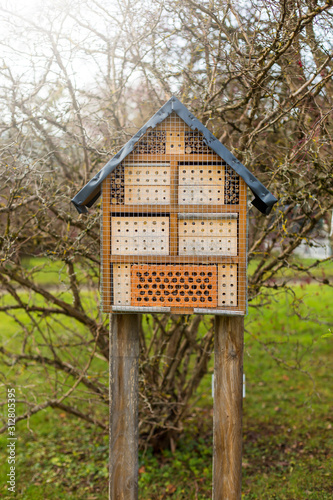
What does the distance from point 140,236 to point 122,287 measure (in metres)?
0.33

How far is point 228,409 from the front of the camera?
9.86 feet

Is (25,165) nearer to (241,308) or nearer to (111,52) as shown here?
(111,52)

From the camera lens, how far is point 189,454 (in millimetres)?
4926

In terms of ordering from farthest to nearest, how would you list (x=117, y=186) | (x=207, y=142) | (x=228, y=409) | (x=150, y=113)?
(x=150, y=113) < (x=228, y=409) < (x=117, y=186) < (x=207, y=142)

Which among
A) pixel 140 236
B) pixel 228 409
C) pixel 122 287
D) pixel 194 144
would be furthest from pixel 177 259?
pixel 228 409

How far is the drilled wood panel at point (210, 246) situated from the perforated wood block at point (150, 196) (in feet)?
0.94

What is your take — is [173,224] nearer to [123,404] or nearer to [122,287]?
[122,287]

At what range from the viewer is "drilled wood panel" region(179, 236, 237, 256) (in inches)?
105

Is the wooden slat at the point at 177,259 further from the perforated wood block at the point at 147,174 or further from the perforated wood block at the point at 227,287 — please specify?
the perforated wood block at the point at 147,174

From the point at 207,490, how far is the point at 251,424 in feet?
4.68

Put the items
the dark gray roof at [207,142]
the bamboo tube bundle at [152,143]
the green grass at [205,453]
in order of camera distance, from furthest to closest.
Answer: the green grass at [205,453]
the bamboo tube bundle at [152,143]
the dark gray roof at [207,142]

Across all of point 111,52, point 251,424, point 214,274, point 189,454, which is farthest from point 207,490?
point 111,52

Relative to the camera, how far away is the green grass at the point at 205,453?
432 cm

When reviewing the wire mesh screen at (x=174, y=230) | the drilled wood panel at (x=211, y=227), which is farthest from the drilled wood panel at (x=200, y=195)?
the drilled wood panel at (x=211, y=227)
